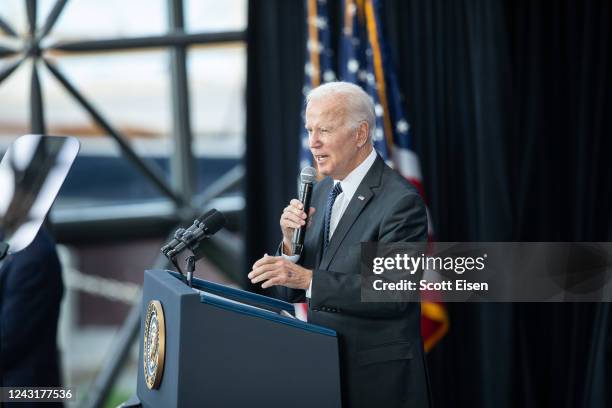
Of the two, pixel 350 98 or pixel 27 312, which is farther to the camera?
pixel 27 312

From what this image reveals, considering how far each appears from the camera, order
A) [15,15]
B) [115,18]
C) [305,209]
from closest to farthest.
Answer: [305,209], [15,15], [115,18]

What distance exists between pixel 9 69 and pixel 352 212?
3593mm

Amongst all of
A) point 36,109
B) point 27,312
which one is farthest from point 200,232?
point 36,109

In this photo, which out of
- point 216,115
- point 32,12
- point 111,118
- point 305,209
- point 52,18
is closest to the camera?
point 305,209

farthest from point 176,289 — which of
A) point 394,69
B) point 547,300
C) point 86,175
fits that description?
point 86,175

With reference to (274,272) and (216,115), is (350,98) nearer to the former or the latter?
(274,272)

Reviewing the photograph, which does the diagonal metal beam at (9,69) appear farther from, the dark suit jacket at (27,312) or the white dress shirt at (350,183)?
the white dress shirt at (350,183)

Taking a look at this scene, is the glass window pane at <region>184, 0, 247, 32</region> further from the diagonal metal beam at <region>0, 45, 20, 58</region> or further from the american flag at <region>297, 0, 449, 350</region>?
the diagonal metal beam at <region>0, 45, 20, 58</region>

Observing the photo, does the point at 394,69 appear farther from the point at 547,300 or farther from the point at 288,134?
the point at 547,300

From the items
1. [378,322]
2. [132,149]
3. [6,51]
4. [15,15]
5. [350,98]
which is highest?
[15,15]

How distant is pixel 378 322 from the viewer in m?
2.27

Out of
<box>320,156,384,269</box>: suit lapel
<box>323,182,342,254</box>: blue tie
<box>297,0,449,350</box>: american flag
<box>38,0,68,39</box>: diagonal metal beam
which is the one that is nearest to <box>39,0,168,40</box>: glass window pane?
<box>38,0,68,39</box>: diagonal metal beam

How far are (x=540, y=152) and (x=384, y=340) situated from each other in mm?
2617

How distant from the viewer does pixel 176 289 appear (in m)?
1.94
